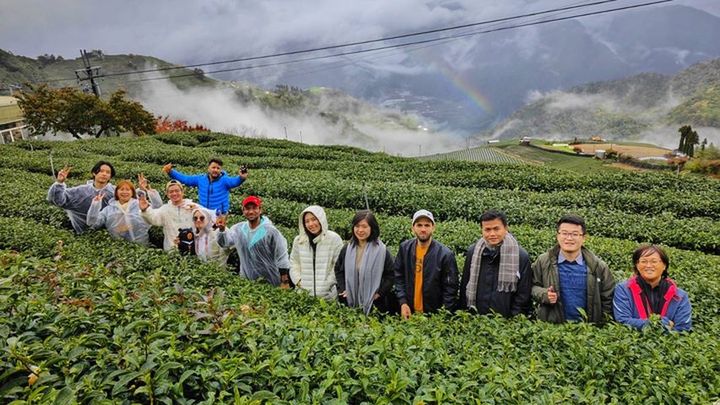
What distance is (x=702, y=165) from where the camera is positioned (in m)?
27.2

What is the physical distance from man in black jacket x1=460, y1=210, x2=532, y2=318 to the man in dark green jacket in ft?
0.55

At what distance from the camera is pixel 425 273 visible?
4.56 meters

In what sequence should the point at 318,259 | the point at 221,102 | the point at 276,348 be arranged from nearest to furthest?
the point at 276,348, the point at 318,259, the point at 221,102

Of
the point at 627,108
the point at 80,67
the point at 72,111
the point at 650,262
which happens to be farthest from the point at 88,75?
the point at 627,108

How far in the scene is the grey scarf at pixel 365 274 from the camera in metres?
4.66

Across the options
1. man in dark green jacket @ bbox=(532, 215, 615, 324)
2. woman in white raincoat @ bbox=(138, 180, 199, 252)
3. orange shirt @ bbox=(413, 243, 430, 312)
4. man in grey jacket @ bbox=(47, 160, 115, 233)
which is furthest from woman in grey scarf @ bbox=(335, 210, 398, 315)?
man in grey jacket @ bbox=(47, 160, 115, 233)

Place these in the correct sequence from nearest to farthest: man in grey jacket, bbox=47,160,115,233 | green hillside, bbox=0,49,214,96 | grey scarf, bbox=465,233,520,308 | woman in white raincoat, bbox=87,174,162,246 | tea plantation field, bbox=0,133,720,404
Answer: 1. tea plantation field, bbox=0,133,720,404
2. grey scarf, bbox=465,233,520,308
3. woman in white raincoat, bbox=87,174,162,246
4. man in grey jacket, bbox=47,160,115,233
5. green hillside, bbox=0,49,214,96

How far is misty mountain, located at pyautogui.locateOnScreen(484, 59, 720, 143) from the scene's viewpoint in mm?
124875

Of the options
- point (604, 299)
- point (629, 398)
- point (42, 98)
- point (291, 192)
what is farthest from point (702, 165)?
point (42, 98)

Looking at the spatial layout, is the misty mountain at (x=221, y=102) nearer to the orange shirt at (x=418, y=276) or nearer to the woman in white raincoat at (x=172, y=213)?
the woman in white raincoat at (x=172, y=213)

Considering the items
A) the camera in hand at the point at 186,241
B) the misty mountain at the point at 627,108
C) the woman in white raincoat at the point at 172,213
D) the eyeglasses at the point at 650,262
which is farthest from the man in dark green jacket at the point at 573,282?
the misty mountain at the point at 627,108

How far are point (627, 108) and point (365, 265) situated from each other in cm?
18568

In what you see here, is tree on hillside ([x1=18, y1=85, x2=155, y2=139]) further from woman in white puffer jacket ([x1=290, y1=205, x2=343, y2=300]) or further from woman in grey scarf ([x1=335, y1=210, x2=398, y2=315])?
woman in grey scarf ([x1=335, y1=210, x2=398, y2=315])

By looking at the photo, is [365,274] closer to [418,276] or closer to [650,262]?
[418,276]
